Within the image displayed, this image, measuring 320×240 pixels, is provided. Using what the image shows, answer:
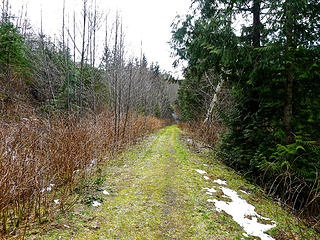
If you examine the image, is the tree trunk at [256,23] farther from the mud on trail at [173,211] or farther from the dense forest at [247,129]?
the mud on trail at [173,211]

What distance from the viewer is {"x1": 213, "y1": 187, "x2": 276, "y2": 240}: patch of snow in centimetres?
270

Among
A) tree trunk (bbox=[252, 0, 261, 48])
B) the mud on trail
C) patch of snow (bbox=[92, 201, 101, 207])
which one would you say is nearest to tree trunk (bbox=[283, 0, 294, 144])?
tree trunk (bbox=[252, 0, 261, 48])

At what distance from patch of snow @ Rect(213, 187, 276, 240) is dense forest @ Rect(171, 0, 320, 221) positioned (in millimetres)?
717

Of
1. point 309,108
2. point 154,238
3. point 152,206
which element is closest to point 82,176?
point 152,206

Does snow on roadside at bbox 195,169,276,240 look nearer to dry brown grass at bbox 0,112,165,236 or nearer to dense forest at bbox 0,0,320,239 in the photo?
dense forest at bbox 0,0,320,239

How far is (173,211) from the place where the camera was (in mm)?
3014

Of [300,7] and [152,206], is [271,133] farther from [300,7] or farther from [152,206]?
[152,206]

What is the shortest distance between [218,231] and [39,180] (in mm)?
2703

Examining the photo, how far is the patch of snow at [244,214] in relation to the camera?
8.85 ft

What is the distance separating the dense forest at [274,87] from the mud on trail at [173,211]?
1.89 feet

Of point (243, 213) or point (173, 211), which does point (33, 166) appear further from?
point (243, 213)

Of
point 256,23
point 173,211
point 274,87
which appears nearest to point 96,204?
point 173,211

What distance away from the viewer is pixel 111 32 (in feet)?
26.5

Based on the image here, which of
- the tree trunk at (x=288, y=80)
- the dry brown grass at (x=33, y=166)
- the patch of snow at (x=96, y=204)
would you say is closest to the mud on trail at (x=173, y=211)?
the patch of snow at (x=96, y=204)
